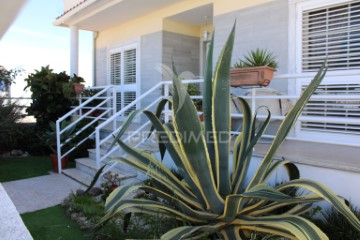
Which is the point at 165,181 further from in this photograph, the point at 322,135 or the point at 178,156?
the point at 322,135

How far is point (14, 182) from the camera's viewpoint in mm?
5340

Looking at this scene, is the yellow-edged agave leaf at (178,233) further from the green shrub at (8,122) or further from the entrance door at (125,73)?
the green shrub at (8,122)

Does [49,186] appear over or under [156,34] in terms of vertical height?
under

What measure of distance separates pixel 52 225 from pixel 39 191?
1525mm

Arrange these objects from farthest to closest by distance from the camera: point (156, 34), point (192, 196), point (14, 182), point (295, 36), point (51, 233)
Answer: point (156, 34)
point (14, 182)
point (295, 36)
point (51, 233)
point (192, 196)

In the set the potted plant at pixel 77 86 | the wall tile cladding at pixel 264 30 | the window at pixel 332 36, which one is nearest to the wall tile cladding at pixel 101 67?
the potted plant at pixel 77 86

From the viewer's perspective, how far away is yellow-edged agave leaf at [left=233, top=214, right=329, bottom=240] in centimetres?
181

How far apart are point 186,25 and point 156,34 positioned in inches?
35.3

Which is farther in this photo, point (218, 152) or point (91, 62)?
point (91, 62)

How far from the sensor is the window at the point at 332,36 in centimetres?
440

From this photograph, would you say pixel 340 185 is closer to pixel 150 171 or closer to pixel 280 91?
pixel 150 171

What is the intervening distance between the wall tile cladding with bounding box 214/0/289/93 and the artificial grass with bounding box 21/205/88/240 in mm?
3878

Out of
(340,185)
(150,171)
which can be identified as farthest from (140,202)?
(340,185)

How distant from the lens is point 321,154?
353 centimetres
